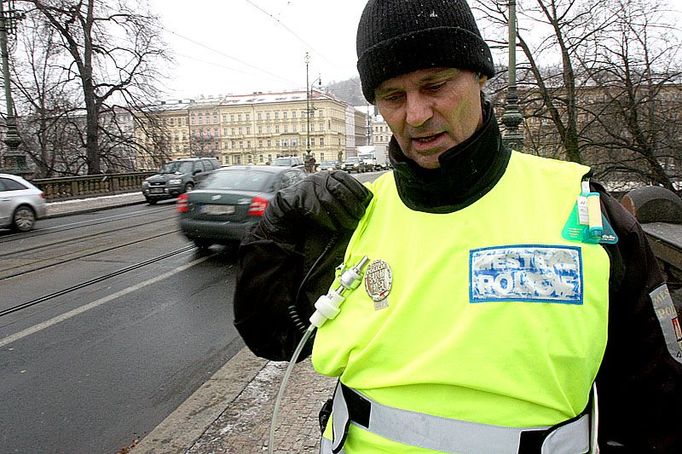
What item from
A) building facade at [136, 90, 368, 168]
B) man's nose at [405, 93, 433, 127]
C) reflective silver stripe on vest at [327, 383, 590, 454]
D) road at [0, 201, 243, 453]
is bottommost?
road at [0, 201, 243, 453]

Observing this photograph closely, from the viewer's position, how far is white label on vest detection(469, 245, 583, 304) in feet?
3.81

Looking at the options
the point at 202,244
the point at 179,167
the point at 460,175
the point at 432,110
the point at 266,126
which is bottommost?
the point at 202,244

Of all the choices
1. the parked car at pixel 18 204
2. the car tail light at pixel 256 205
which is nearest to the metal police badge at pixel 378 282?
the car tail light at pixel 256 205

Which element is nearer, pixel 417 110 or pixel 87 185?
pixel 417 110

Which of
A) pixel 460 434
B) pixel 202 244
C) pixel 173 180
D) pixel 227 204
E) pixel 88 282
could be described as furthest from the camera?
pixel 173 180

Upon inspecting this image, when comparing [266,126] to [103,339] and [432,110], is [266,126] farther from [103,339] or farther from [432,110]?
[432,110]

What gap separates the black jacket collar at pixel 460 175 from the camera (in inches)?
53.3

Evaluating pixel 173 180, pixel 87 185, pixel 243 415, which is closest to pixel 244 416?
pixel 243 415

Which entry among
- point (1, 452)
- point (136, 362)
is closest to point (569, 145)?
point (136, 362)

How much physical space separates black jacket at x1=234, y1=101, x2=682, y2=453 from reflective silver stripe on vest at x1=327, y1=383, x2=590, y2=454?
0.53 feet

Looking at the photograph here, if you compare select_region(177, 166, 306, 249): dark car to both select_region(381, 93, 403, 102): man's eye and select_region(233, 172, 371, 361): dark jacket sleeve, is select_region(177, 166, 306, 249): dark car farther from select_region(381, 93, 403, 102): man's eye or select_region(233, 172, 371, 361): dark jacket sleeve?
select_region(381, 93, 403, 102): man's eye

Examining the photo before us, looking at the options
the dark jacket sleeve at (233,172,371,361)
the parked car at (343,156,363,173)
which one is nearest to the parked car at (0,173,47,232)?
the dark jacket sleeve at (233,172,371,361)

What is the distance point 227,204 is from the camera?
9828 mm

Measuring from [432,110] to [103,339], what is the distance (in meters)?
5.41
